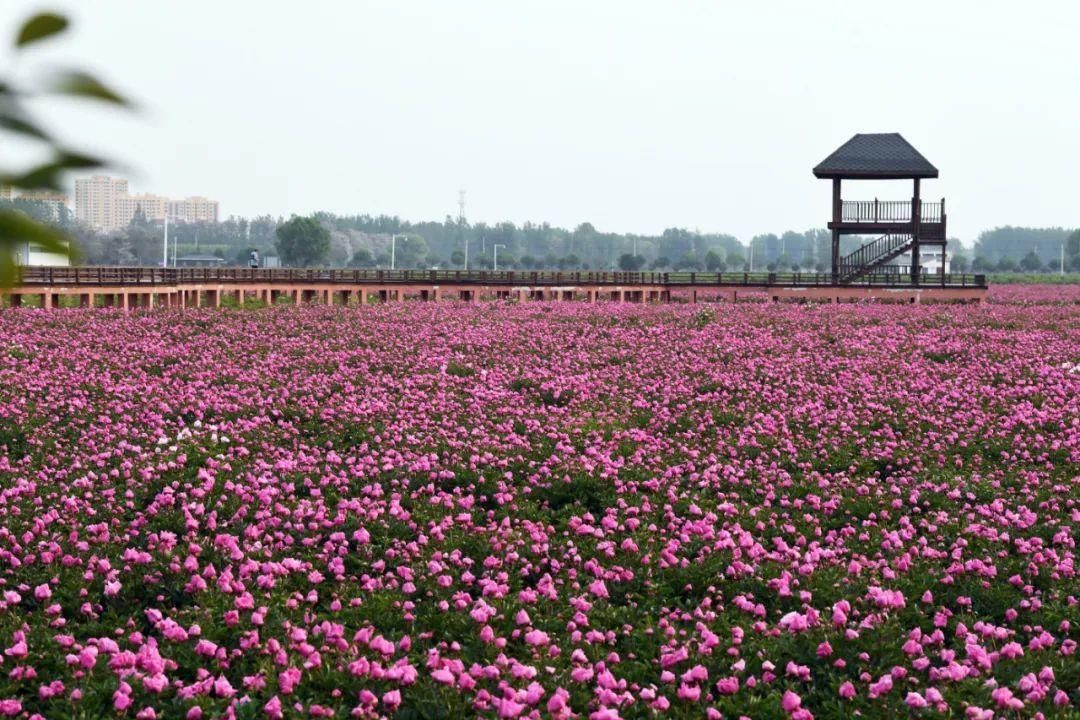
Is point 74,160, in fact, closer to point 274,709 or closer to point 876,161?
point 274,709

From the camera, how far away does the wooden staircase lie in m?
54.4

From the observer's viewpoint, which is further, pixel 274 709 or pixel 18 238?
pixel 274 709

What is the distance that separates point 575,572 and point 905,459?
20.9 ft

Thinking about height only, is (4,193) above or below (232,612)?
above

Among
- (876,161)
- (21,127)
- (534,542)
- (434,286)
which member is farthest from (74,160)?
(434,286)

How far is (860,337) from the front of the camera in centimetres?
3025

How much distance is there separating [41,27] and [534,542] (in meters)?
9.34

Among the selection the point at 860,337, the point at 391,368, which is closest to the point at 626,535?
the point at 391,368

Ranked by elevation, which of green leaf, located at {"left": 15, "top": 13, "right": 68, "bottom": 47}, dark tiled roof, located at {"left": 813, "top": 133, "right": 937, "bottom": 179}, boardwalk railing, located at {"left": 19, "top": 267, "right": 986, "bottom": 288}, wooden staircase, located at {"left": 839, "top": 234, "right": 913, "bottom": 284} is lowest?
green leaf, located at {"left": 15, "top": 13, "right": 68, "bottom": 47}

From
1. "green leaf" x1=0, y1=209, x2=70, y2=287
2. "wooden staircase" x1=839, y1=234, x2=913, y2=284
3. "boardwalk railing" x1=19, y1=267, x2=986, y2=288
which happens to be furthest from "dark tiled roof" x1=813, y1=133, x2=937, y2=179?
"green leaf" x1=0, y1=209, x2=70, y2=287

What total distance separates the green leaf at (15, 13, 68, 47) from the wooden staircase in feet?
182

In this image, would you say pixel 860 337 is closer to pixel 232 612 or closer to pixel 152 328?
pixel 152 328

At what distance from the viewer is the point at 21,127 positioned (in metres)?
1.25

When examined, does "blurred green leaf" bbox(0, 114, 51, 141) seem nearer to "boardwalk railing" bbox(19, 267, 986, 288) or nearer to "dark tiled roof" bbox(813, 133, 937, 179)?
"boardwalk railing" bbox(19, 267, 986, 288)
